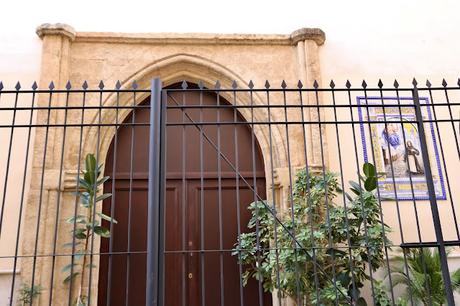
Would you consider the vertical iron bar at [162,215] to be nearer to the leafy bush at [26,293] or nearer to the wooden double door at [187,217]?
the wooden double door at [187,217]

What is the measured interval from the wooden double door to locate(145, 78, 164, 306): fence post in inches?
64.2

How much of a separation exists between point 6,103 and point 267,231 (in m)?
3.08

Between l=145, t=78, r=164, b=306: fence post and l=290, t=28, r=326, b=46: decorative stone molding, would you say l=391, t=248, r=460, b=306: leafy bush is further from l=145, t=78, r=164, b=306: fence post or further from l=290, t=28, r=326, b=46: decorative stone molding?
l=290, t=28, r=326, b=46: decorative stone molding

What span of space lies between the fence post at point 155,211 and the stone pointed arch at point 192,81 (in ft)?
6.68

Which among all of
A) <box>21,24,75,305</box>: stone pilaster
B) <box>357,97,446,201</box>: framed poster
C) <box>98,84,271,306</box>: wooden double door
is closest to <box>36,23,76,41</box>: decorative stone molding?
<box>21,24,75,305</box>: stone pilaster

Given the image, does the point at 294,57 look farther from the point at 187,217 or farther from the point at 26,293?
the point at 26,293

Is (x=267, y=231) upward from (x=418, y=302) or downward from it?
upward

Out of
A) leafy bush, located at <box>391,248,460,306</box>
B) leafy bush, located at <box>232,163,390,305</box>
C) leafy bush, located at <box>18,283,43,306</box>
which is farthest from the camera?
leafy bush, located at <box>18,283,43,306</box>

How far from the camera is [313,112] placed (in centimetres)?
497

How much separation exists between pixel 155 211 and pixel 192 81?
9.49 feet

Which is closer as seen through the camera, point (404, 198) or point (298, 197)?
point (298, 197)

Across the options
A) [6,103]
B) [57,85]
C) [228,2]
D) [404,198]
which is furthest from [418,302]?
[6,103]

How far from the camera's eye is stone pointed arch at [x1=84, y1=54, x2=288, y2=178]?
4.95 m

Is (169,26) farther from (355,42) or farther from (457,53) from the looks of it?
(457,53)
